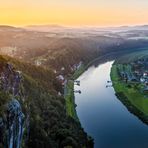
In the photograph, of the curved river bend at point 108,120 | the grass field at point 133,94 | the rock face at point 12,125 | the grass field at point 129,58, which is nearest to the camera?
the rock face at point 12,125

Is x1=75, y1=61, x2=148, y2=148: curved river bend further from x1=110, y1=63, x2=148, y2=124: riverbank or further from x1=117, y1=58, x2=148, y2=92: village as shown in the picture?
x1=117, y1=58, x2=148, y2=92: village

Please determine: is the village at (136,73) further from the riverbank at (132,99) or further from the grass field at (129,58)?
the grass field at (129,58)

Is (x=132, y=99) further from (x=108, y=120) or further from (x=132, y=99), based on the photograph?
(x=108, y=120)

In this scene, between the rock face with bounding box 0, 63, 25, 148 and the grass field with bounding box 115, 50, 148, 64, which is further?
the grass field with bounding box 115, 50, 148, 64

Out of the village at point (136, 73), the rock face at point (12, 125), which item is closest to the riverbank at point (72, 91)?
the village at point (136, 73)

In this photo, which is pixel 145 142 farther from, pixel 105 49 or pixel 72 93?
pixel 105 49

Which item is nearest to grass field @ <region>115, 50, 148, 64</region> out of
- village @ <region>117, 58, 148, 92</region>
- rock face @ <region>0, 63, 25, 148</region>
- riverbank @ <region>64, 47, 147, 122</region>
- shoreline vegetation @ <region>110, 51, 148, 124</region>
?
village @ <region>117, 58, 148, 92</region>

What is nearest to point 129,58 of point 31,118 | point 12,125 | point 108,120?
point 108,120
